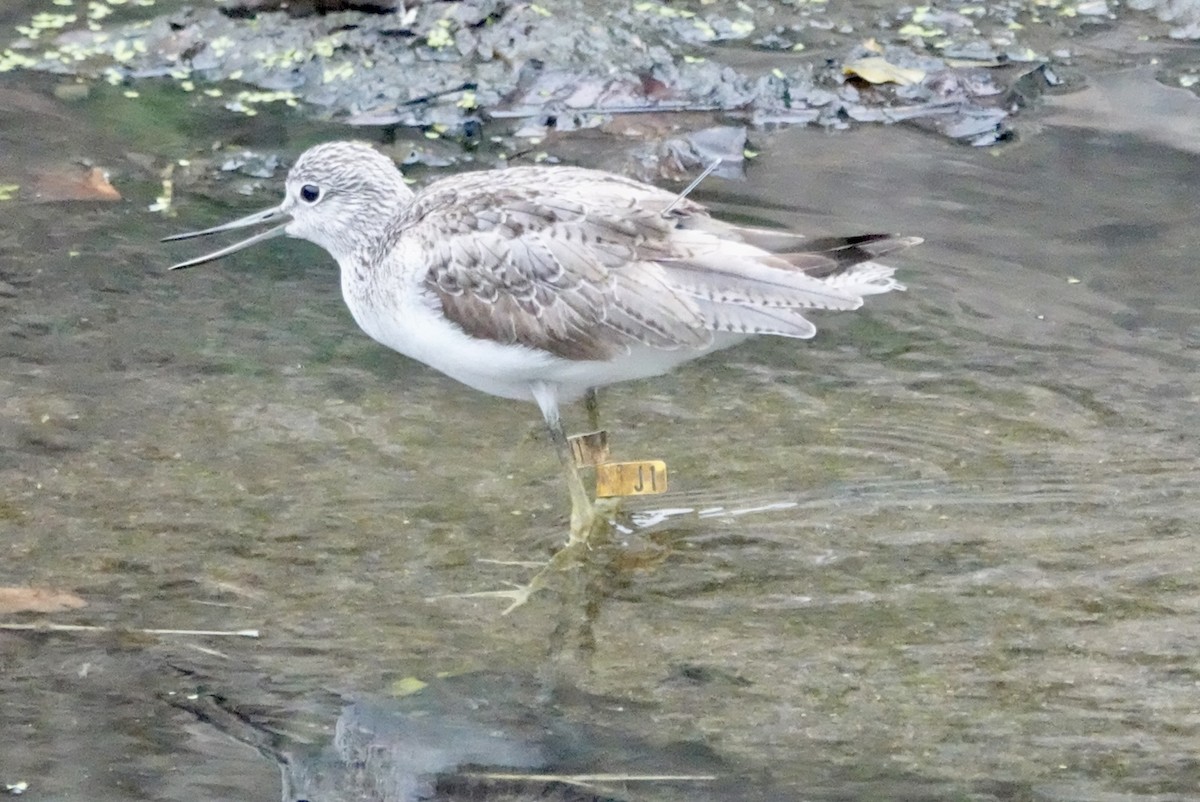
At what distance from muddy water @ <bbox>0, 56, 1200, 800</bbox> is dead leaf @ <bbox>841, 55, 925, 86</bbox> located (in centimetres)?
126

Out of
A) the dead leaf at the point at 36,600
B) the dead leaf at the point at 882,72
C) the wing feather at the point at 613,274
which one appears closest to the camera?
the dead leaf at the point at 36,600

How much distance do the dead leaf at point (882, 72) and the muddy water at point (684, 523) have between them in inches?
49.5

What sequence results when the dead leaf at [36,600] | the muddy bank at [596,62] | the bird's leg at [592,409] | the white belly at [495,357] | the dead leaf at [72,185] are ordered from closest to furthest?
the dead leaf at [36,600] → the white belly at [495,357] → the bird's leg at [592,409] → the dead leaf at [72,185] → the muddy bank at [596,62]

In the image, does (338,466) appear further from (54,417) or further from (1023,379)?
(1023,379)

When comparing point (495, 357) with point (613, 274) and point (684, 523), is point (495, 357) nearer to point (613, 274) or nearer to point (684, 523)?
point (613, 274)

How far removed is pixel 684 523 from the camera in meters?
4.99

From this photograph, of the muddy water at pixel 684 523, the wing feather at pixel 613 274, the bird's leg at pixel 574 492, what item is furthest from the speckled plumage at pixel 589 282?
the muddy water at pixel 684 523

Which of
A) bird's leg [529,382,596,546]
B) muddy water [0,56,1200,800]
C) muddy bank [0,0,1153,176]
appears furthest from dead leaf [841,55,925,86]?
bird's leg [529,382,596,546]

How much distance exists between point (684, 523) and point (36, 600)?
1901 millimetres

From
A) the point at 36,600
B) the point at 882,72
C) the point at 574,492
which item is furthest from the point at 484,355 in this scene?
the point at 882,72

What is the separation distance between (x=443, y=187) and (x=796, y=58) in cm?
370

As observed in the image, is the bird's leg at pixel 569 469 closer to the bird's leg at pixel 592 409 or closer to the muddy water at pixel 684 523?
the muddy water at pixel 684 523

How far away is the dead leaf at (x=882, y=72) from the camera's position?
8.02 metres

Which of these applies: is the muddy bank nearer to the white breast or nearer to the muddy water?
the muddy water
